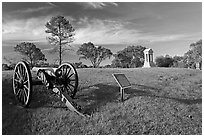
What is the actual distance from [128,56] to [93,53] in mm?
10573

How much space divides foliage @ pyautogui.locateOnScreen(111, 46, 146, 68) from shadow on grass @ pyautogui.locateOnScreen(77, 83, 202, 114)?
2918cm

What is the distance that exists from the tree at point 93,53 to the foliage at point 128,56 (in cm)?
497

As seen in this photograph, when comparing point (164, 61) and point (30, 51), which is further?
point (164, 61)

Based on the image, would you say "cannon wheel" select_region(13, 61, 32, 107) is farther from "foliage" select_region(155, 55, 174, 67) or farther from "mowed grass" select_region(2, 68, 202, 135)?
"foliage" select_region(155, 55, 174, 67)

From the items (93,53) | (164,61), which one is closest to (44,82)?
(93,53)

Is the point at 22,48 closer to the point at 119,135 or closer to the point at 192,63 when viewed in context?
the point at 119,135

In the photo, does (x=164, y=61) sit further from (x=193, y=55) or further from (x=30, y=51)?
(x=30, y=51)

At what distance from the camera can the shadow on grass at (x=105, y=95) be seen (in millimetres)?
8541

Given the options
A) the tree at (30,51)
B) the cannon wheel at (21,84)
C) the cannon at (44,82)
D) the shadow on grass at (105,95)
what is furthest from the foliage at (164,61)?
the cannon wheel at (21,84)

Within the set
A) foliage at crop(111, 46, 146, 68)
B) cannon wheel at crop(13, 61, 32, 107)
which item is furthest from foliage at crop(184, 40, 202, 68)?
cannon wheel at crop(13, 61, 32, 107)

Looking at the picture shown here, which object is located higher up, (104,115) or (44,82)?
(44,82)

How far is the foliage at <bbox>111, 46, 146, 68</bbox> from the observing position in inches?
1602

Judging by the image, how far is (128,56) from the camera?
41.7 metres

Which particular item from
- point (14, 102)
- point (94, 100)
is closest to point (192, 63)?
point (94, 100)
